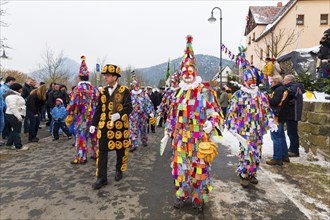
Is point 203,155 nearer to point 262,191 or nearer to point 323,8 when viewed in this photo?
point 262,191

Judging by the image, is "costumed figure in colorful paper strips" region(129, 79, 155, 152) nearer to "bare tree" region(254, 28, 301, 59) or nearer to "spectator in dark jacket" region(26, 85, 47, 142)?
"spectator in dark jacket" region(26, 85, 47, 142)

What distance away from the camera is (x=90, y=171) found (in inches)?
209

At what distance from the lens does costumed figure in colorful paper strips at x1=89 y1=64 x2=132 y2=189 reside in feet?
14.7

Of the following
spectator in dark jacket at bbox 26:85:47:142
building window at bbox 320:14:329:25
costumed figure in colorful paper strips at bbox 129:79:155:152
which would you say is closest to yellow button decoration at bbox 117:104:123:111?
costumed figure in colorful paper strips at bbox 129:79:155:152

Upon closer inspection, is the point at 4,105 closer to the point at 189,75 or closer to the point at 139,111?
the point at 139,111

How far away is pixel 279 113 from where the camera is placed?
5879 mm

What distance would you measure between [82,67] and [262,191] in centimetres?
460

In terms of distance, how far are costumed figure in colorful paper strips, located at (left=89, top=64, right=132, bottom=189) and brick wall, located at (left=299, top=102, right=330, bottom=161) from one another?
191 inches

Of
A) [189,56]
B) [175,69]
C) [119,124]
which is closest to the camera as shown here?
[189,56]

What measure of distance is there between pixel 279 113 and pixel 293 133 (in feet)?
3.13

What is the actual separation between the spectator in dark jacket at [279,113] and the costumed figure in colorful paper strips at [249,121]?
1.11 meters

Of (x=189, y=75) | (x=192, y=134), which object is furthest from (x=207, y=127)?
(x=189, y=75)

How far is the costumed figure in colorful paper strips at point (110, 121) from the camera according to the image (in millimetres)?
4473

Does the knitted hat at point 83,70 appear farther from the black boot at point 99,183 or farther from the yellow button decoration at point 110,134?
Result: the black boot at point 99,183
